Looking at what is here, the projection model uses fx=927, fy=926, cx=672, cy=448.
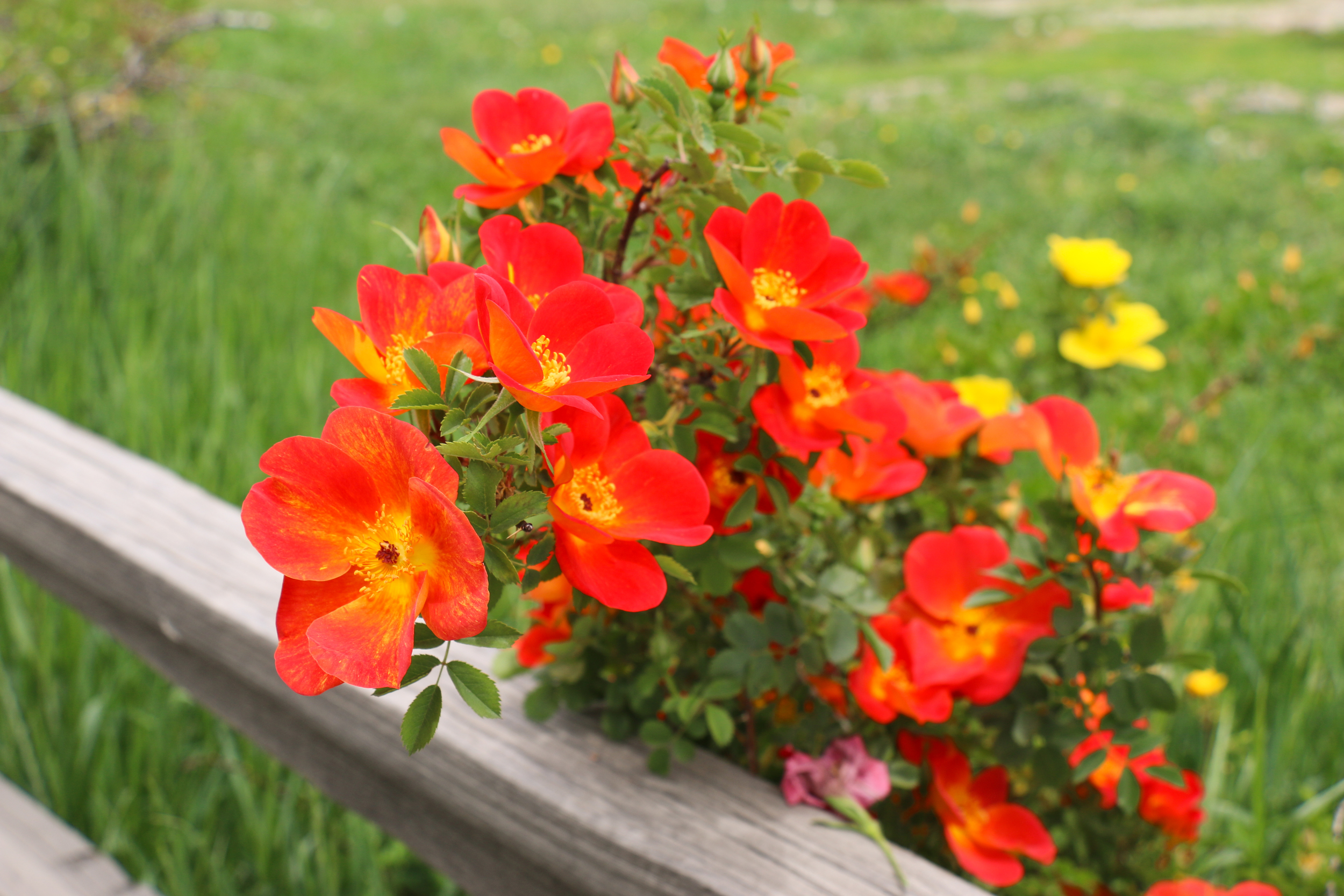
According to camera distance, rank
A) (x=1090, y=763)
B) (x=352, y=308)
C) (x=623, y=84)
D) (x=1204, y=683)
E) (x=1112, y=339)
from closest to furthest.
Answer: (x=623, y=84) < (x=1090, y=763) < (x=1204, y=683) < (x=1112, y=339) < (x=352, y=308)

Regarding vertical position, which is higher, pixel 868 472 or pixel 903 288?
pixel 868 472

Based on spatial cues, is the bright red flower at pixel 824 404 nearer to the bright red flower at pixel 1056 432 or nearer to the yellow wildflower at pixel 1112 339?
the bright red flower at pixel 1056 432

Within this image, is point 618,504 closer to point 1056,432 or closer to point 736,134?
point 736,134

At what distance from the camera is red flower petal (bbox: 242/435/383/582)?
444mm

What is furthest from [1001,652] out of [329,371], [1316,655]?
[329,371]

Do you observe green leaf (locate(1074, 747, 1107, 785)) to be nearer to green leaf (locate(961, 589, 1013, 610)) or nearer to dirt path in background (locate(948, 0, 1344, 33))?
green leaf (locate(961, 589, 1013, 610))

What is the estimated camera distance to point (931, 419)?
0.81 meters

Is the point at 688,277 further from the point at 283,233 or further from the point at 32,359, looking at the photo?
the point at 283,233

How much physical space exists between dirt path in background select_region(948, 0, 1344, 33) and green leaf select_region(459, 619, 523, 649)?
13.7 m

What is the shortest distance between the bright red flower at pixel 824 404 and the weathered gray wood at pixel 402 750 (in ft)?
1.05

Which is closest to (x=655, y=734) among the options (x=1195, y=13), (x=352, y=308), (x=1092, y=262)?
(x=1092, y=262)

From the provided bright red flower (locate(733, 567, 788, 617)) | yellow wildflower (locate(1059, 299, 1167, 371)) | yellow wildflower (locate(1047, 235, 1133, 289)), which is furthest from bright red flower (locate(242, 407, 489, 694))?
yellow wildflower (locate(1059, 299, 1167, 371))

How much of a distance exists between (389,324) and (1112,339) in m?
1.44

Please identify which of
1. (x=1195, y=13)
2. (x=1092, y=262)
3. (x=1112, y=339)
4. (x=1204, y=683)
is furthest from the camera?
(x=1195, y=13)
